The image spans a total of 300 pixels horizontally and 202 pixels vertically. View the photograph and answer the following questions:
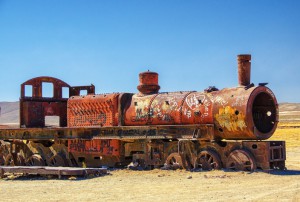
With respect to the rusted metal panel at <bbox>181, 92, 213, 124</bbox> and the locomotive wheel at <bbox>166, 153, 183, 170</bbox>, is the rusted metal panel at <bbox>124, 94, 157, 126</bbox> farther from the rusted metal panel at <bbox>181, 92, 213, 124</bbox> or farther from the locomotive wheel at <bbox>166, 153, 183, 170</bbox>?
the locomotive wheel at <bbox>166, 153, 183, 170</bbox>

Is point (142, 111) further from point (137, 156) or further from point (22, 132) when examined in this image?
point (22, 132)

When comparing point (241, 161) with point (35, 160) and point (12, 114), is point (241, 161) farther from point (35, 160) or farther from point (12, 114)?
point (12, 114)

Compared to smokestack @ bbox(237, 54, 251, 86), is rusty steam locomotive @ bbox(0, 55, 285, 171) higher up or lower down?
lower down

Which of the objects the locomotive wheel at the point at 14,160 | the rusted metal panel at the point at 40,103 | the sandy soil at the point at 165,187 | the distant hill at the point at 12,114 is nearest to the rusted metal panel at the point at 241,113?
the sandy soil at the point at 165,187

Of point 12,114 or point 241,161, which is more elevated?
point 12,114

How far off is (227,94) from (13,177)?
6870 mm

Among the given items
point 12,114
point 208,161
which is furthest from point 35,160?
point 12,114

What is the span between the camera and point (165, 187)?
33.2ft

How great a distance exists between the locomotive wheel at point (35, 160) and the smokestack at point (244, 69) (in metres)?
8.02

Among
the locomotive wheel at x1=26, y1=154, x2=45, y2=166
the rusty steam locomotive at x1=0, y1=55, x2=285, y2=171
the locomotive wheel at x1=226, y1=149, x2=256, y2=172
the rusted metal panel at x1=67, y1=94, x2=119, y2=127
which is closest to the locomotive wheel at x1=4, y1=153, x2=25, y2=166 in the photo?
the rusty steam locomotive at x1=0, y1=55, x2=285, y2=171

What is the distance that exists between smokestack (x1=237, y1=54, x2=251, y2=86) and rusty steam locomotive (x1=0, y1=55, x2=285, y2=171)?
0.03 m

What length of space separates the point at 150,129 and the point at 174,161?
4.19 feet

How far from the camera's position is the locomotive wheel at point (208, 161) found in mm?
12852

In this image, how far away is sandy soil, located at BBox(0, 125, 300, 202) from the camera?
28.8ft
